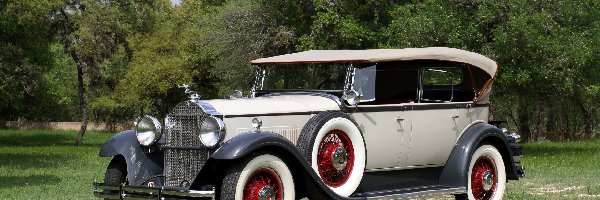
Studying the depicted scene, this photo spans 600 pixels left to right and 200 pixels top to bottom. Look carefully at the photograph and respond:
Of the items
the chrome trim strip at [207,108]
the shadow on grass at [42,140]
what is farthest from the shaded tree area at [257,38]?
the chrome trim strip at [207,108]

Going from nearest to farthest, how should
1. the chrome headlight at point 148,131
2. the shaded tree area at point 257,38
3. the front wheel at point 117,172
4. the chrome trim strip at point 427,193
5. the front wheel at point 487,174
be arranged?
the chrome headlight at point 148,131, the front wheel at point 117,172, the chrome trim strip at point 427,193, the front wheel at point 487,174, the shaded tree area at point 257,38

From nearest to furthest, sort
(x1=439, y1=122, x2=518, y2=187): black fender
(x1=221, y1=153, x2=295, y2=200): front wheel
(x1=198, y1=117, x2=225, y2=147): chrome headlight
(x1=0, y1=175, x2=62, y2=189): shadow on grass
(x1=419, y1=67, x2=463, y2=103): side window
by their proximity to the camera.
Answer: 1. (x1=221, y1=153, x2=295, y2=200): front wheel
2. (x1=198, y1=117, x2=225, y2=147): chrome headlight
3. (x1=439, y1=122, x2=518, y2=187): black fender
4. (x1=419, y1=67, x2=463, y2=103): side window
5. (x1=0, y1=175, x2=62, y2=189): shadow on grass

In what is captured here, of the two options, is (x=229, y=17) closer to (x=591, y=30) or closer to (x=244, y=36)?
(x=244, y=36)

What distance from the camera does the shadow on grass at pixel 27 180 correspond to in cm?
1964

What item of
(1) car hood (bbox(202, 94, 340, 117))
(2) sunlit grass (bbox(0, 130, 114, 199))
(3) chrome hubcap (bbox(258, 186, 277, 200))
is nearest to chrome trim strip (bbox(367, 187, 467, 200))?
(1) car hood (bbox(202, 94, 340, 117))

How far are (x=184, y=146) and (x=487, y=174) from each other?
4103 millimetres

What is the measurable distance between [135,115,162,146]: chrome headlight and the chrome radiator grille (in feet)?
1.07

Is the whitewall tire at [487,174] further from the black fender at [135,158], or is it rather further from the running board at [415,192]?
the black fender at [135,158]

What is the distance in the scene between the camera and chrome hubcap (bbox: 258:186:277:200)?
9484 millimetres

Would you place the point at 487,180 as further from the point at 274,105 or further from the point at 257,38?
the point at 257,38

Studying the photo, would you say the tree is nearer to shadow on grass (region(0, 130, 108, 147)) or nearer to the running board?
shadow on grass (region(0, 130, 108, 147))

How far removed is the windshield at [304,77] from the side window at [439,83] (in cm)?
117

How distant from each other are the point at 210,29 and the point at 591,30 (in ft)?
51.8

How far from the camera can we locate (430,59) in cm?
1177
